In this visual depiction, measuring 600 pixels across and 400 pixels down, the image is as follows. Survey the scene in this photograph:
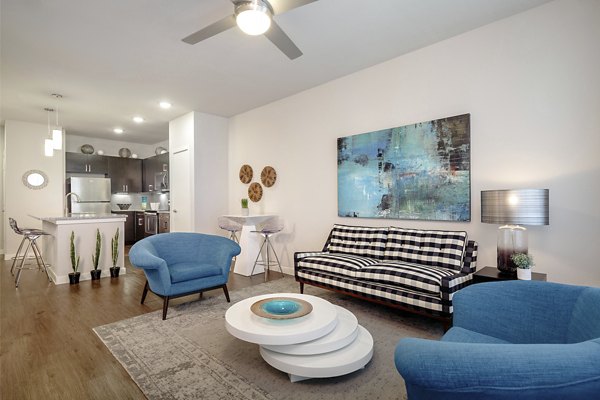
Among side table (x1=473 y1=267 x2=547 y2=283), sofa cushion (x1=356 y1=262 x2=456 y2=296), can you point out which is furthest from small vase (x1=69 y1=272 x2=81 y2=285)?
side table (x1=473 y1=267 x2=547 y2=283)

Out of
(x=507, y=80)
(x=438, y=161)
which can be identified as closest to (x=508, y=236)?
(x=438, y=161)

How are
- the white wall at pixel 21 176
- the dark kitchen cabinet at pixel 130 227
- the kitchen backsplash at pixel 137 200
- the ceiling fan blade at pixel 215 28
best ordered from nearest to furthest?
1. the ceiling fan blade at pixel 215 28
2. the white wall at pixel 21 176
3. the dark kitchen cabinet at pixel 130 227
4. the kitchen backsplash at pixel 137 200

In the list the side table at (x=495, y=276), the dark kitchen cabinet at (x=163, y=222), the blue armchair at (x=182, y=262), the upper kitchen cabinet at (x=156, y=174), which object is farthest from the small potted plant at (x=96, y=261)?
the side table at (x=495, y=276)

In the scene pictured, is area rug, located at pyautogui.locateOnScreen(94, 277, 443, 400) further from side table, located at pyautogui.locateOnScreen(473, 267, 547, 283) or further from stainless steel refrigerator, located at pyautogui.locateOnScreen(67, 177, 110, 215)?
stainless steel refrigerator, located at pyautogui.locateOnScreen(67, 177, 110, 215)

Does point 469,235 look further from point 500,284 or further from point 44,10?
point 44,10

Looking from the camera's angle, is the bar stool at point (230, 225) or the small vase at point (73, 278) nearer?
the small vase at point (73, 278)

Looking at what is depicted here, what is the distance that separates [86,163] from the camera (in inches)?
298

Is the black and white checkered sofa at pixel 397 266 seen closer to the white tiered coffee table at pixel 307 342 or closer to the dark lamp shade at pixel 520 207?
the dark lamp shade at pixel 520 207

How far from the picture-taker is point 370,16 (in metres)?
2.88

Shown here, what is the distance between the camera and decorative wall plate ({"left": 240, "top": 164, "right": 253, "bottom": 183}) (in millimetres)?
5809

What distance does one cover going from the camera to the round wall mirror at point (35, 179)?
21.0 feet

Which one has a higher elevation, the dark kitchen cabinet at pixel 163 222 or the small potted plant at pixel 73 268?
the dark kitchen cabinet at pixel 163 222

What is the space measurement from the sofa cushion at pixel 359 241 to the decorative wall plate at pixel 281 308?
144cm

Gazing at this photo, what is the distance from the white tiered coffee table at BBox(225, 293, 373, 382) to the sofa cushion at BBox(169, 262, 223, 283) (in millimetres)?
1153
